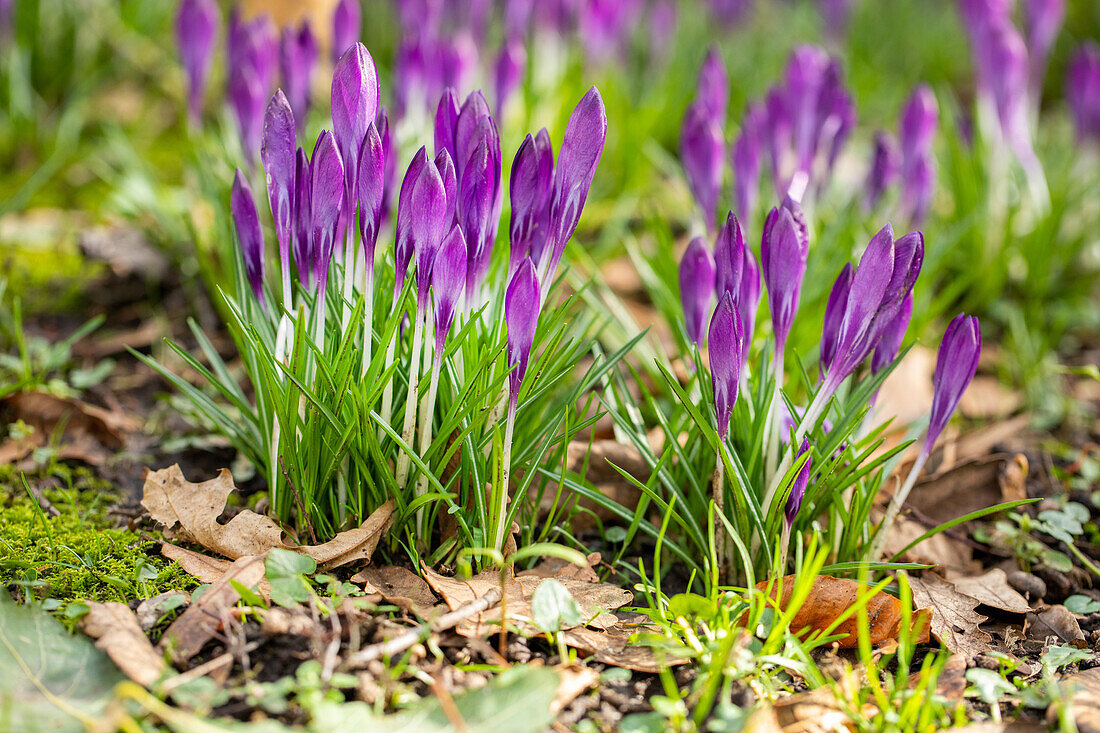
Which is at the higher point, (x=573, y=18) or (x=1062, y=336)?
(x=573, y=18)

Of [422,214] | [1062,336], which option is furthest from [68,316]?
[1062,336]

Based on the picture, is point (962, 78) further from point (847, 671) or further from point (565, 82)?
point (847, 671)

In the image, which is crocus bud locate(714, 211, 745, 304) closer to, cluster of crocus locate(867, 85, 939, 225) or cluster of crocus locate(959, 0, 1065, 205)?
cluster of crocus locate(867, 85, 939, 225)

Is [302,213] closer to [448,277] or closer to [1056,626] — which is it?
[448,277]

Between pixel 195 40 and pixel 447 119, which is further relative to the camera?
pixel 195 40

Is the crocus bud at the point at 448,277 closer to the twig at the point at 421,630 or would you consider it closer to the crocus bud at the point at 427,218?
the crocus bud at the point at 427,218

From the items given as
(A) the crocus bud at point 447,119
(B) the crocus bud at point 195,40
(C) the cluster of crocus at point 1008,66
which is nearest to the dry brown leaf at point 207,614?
(A) the crocus bud at point 447,119

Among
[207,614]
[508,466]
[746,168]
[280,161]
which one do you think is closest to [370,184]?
[280,161]
